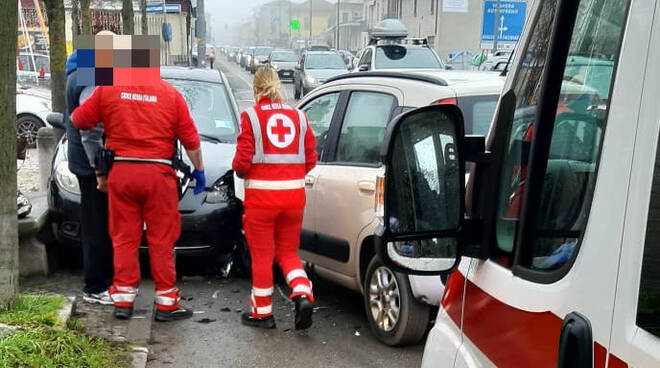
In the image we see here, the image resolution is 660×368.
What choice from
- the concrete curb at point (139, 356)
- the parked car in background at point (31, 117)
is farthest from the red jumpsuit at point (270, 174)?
the parked car in background at point (31, 117)

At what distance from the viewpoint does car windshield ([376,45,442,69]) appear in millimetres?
18750

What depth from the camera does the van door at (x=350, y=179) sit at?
193 inches

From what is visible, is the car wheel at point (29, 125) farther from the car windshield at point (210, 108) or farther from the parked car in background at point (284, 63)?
the parked car in background at point (284, 63)

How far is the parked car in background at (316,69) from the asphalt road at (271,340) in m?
20.0

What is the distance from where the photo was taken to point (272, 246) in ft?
16.4

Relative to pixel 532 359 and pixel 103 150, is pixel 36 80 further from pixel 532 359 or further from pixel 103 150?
pixel 532 359

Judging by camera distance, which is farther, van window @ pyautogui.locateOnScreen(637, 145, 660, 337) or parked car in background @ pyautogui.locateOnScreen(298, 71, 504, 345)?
parked car in background @ pyautogui.locateOnScreen(298, 71, 504, 345)

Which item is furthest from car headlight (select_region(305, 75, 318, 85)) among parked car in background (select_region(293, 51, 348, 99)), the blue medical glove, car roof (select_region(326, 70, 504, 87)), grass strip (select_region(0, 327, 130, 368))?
grass strip (select_region(0, 327, 130, 368))

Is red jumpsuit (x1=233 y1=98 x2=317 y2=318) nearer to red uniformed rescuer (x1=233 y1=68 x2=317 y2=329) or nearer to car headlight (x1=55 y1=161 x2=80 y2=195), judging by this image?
red uniformed rescuer (x1=233 y1=68 x2=317 y2=329)

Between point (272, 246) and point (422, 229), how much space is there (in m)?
3.21

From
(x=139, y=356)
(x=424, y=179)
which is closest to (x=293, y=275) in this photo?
(x=139, y=356)

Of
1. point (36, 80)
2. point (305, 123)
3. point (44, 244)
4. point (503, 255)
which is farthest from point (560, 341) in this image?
point (36, 80)

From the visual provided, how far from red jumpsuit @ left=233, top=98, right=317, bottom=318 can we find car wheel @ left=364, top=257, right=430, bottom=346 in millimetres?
446

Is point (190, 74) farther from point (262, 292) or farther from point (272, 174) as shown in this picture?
point (262, 292)
